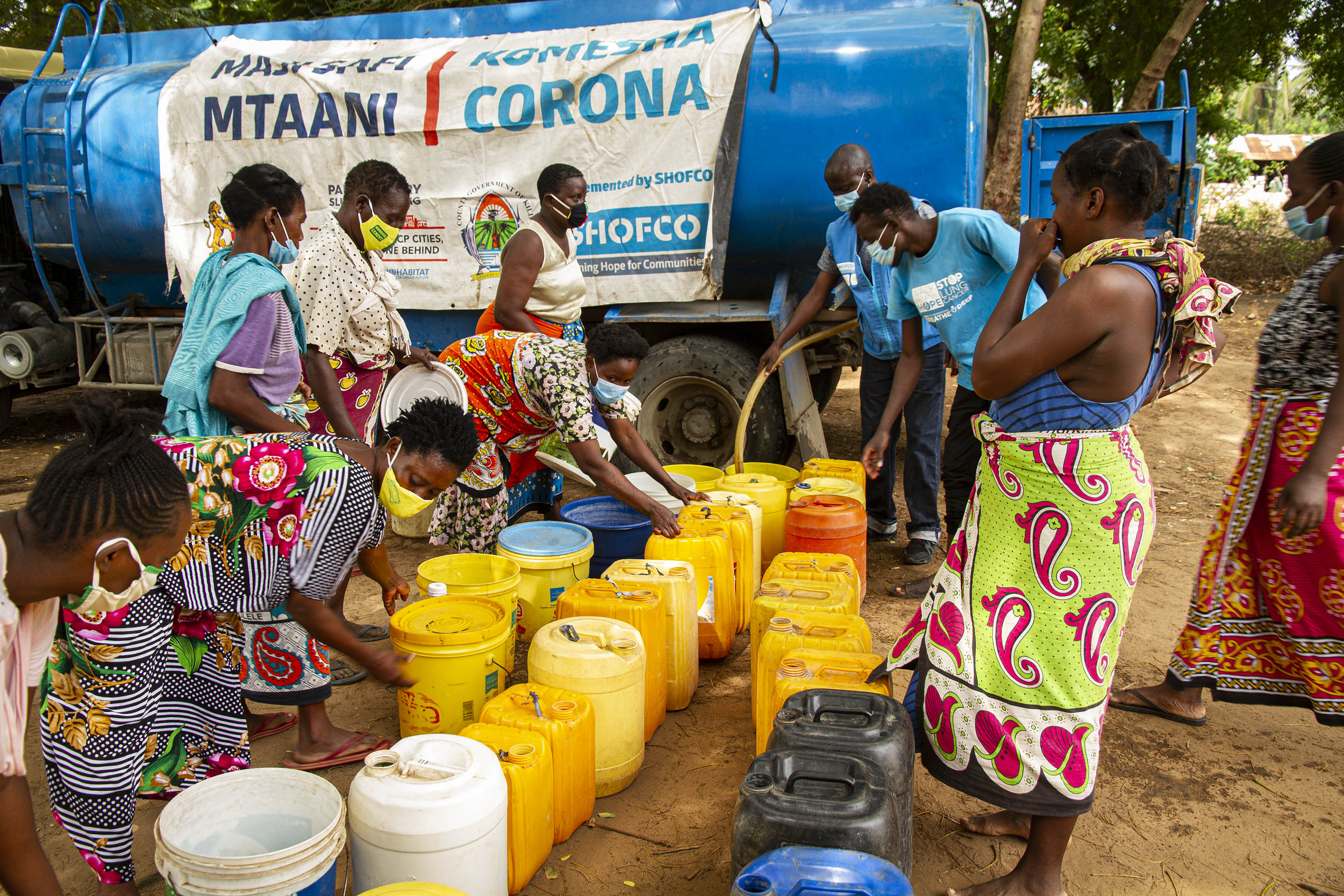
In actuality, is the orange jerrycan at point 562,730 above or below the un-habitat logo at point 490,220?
below

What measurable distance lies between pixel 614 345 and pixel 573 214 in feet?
3.51

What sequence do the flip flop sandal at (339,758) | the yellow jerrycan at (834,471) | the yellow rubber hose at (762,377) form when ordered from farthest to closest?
the yellow rubber hose at (762,377), the yellow jerrycan at (834,471), the flip flop sandal at (339,758)

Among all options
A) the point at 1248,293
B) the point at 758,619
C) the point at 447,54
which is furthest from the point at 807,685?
the point at 1248,293

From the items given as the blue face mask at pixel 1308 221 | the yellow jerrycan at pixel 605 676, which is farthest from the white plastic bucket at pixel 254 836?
the blue face mask at pixel 1308 221

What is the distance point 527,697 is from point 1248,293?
47.1ft

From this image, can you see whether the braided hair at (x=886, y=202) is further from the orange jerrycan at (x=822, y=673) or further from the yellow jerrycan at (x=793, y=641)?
the orange jerrycan at (x=822, y=673)

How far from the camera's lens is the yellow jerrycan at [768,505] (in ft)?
13.7

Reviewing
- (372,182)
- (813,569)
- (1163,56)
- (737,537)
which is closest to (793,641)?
(813,569)

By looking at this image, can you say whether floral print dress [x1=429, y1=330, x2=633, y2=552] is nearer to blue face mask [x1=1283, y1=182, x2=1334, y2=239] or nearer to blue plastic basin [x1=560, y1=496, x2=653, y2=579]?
blue plastic basin [x1=560, y1=496, x2=653, y2=579]

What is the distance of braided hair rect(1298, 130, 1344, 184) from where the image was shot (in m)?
2.53

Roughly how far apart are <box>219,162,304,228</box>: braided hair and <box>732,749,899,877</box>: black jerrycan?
2425 millimetres

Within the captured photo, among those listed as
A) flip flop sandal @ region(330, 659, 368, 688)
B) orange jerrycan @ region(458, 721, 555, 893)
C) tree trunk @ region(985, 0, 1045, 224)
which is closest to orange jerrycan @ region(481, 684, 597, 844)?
orange jerrycan @ region(458, 721, 555, 893)

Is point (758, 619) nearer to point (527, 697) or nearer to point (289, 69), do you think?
point (527, 697)

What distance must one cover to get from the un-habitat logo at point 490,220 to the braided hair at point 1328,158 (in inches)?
162
